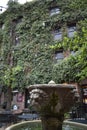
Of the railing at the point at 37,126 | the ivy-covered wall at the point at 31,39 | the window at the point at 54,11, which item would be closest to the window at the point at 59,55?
the ivy-covered wall at the point at 31,39

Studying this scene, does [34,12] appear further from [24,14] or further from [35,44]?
[35,44]

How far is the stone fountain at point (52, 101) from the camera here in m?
5.02

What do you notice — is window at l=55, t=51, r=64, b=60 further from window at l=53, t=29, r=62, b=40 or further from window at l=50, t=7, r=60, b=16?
window at l=50, t=7, r=60, b=16

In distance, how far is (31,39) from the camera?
61.2 ft

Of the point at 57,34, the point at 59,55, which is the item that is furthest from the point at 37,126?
the point at 57,34

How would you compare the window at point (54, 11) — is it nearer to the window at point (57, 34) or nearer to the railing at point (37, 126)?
the window at point (57, 34)

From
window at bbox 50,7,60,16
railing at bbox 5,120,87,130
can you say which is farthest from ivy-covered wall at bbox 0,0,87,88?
railing at bbox 5,120,87,130

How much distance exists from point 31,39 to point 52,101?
14.1 meters

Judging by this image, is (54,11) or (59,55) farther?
(54,11)

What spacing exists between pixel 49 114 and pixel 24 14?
16.6 m

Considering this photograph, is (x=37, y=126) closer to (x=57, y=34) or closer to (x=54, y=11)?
(x=57, y=34)

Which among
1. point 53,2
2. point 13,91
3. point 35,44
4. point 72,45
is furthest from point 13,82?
point 72,45

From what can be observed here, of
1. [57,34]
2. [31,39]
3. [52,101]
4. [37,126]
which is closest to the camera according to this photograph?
[52,101]

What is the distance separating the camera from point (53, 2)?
19.2 meters
